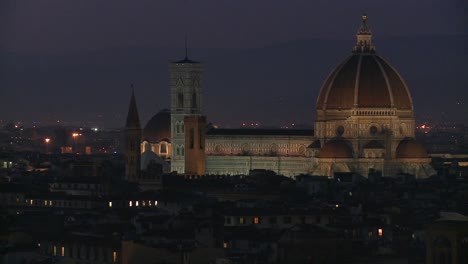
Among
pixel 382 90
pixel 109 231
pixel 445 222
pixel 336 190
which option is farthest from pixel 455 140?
pixel 445 222

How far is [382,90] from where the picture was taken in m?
138

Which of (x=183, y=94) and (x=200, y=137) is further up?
(x=183, y=94)

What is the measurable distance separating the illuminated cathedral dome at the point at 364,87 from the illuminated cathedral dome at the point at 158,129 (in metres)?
14.2

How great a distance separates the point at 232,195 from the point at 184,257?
127 ft

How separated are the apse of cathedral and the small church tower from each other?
135 inches

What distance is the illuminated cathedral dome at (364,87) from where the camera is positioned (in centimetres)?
13800

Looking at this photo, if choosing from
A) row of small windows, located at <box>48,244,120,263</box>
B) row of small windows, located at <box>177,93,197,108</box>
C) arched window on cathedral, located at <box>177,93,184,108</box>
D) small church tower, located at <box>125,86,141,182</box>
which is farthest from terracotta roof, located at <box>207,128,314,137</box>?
row of small windows, located at <box>48,244,120,263</box>

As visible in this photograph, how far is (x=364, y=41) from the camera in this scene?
463 ft

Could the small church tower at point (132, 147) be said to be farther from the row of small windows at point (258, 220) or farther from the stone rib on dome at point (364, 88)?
the row of small windows at point (258, 220)

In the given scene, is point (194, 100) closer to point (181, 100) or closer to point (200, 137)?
point (181, 100)

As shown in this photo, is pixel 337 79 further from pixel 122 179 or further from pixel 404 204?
pixel 404 204

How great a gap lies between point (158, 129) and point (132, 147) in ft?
64.5

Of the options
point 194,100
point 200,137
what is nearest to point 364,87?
point 200,137

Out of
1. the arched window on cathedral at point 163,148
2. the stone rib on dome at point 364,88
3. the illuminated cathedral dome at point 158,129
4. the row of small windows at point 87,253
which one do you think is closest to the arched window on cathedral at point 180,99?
the illuminated cathedral dome at point 158,129
